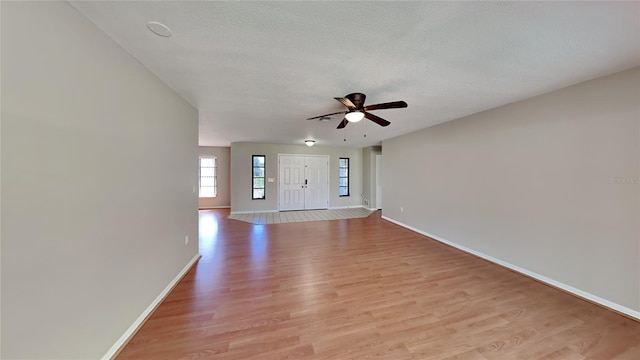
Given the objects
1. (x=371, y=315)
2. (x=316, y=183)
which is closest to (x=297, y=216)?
(x=316, y=183)

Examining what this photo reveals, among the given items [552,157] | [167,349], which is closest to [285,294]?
[167,349]

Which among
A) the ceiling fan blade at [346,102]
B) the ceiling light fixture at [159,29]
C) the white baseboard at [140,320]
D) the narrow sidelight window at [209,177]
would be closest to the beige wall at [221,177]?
the narrow sidelight window at [209,177]

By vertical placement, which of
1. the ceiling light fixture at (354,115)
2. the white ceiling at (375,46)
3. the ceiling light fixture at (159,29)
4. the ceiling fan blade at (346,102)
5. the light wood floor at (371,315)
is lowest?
the light wood floor at (371,315)

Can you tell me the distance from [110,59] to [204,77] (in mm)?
744

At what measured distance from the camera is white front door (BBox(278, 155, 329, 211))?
744 centimetres

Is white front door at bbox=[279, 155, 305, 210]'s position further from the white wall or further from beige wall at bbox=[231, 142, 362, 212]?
the white wall

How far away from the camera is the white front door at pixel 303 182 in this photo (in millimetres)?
7438

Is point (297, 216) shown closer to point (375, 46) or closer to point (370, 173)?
point (370, 173)

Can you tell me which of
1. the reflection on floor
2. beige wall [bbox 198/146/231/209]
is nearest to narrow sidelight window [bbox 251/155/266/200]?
the reflection on floor

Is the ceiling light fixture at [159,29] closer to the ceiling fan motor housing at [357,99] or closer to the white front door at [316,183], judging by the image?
the ceiling fan motor housing at [357,99]

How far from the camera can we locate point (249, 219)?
6242 millimetres

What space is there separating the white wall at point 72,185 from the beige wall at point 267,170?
4.95m

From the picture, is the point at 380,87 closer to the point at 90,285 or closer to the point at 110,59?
the point at 110,59

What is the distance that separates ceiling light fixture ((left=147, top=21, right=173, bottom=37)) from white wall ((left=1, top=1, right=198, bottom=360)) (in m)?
0.37
